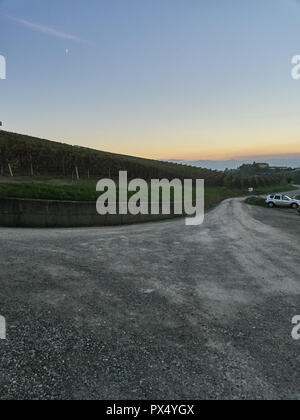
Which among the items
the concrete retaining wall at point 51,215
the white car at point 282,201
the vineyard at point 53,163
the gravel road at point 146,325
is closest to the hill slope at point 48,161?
the vineyard at point 53,163

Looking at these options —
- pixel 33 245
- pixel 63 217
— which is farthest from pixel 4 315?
pixel 63 217

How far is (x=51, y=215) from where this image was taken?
16078 mm

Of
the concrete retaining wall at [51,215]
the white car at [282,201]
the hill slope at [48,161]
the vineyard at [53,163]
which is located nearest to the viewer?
the concrete retaining wall at [51,215]

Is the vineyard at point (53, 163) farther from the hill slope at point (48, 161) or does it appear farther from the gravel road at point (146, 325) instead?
the gravel road at point (146, 325)

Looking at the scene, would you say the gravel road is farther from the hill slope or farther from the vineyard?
the hill slope

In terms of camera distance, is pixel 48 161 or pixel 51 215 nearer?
pixel 51 215

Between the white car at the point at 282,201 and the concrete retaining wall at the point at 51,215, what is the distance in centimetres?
1895

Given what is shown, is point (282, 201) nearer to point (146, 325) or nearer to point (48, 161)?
point (146, 325)

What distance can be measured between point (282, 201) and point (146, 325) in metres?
28.2

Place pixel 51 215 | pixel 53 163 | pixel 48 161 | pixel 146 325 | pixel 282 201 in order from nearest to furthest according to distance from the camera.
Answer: pixel 146 325 < pixel 51 215 < pixel 282 201 < pixel 48 161 < pixel 53 163

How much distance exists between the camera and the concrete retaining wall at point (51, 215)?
15016mm

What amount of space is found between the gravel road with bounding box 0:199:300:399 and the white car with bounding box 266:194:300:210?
21028 mm

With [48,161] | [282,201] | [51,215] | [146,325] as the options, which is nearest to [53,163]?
[48,161]

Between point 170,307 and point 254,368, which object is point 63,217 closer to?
point 170,307
